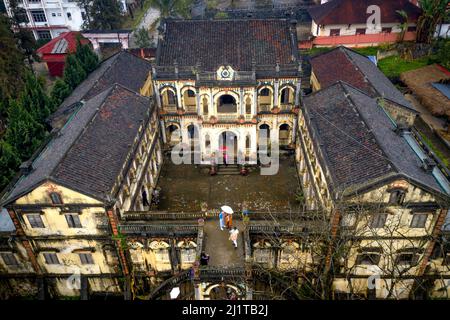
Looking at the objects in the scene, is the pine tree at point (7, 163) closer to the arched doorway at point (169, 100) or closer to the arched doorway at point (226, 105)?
the arched doorway at point (169, 100)

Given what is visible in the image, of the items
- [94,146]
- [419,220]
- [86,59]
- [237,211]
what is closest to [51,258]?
[94,146]

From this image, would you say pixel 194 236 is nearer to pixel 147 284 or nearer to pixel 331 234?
pixel 147 284

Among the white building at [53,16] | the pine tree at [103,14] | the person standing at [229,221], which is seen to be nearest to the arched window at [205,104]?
the person standing at [229,221]

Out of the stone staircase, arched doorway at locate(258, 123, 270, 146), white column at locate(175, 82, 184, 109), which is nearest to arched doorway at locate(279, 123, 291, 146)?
arched doorway at locate(258, 123, 270, 146)

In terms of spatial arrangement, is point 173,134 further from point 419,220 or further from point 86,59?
point 419,220

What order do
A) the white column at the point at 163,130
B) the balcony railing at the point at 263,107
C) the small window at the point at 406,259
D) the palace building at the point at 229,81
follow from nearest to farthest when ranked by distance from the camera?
the small window at the point at 406,259 → the palace building at the point at 229,81 → the balcony railing at the point at 263,107 → the white column at the point at 163,130

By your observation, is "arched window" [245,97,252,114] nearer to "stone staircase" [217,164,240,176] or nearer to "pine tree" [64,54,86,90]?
"stone staircase" [217,164,240,176]
